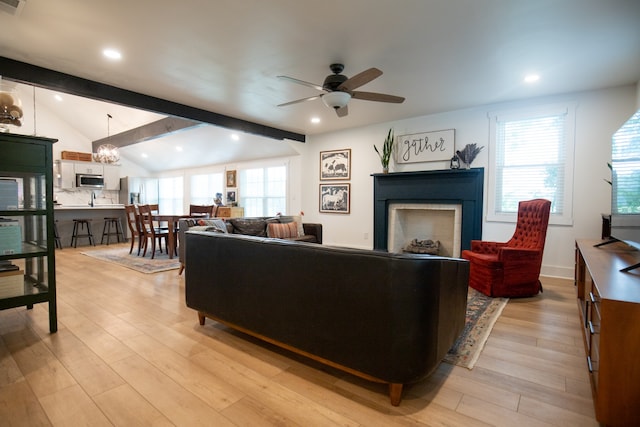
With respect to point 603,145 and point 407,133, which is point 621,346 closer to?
point 603,145

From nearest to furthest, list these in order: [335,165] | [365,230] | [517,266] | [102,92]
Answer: [517,266], [102,92], [365,230], [335,165]

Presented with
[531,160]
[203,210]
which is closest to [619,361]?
[531,160]

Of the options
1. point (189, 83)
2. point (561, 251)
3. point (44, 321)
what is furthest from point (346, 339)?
point (561, 251)

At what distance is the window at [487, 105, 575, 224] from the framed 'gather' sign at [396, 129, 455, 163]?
2.07 feet

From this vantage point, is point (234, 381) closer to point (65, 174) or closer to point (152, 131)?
point (152, 131)

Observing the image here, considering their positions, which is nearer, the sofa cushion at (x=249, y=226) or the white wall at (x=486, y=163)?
the white wall at (x=486, y=163)

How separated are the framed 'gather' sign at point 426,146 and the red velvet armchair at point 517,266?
1.77 metres

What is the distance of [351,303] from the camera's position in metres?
1.61

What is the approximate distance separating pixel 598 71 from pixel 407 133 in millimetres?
2589

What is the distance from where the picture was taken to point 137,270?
15.0 ft

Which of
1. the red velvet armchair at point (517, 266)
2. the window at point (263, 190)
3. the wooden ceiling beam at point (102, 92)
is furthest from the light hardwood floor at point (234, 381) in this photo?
the window at point (263, 190)

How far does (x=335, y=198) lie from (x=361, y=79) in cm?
376

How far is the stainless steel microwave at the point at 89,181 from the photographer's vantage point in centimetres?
865

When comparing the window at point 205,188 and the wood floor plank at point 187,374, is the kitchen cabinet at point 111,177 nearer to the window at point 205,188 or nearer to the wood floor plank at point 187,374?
the window at point 205,188
